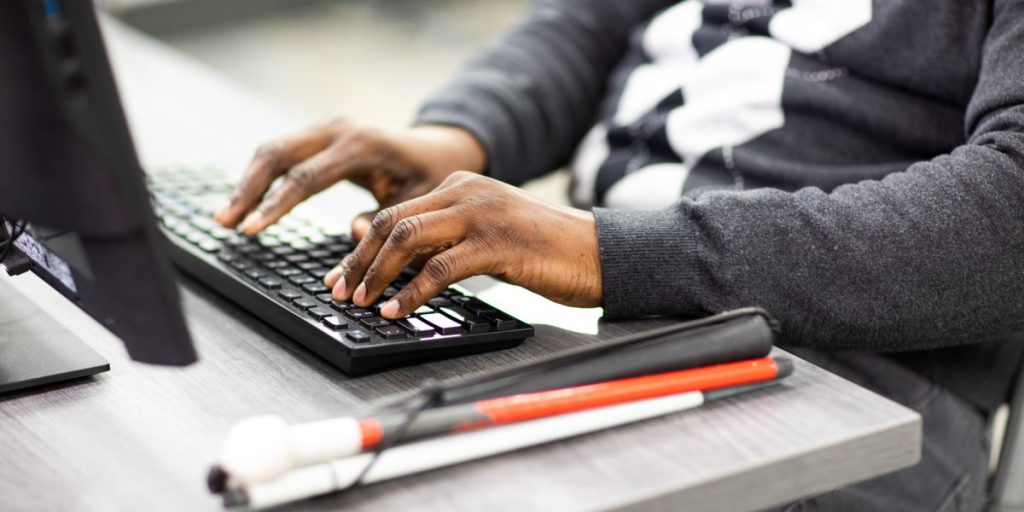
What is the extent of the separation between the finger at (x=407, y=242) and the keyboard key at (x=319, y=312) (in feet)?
0.07

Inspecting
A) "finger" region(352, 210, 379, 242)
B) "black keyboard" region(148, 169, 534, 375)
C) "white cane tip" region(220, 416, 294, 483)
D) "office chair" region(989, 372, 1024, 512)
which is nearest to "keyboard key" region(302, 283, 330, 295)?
"black keyboard" region(148, 169, 534, 375)

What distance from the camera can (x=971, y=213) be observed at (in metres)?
0.73

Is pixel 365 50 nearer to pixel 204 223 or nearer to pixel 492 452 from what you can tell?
pixel 204 223

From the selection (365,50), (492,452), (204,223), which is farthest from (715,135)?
(365,50)

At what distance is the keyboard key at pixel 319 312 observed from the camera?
0.67 metres

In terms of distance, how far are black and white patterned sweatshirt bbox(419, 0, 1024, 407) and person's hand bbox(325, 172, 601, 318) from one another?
0.02 meters

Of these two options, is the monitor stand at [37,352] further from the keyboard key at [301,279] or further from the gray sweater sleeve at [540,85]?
the gray sweater sleeve at [540,85]

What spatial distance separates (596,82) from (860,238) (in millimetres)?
618

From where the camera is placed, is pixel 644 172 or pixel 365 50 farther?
pixel 365 50

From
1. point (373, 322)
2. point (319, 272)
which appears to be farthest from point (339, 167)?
point (373, 322)

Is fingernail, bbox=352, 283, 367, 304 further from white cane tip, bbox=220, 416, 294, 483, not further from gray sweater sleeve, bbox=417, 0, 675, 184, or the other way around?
gray sweater sleeve, bbox=417, 0, 675, 184

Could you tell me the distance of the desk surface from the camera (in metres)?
0.51

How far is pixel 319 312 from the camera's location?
673 mm

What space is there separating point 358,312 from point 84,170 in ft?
0.76
